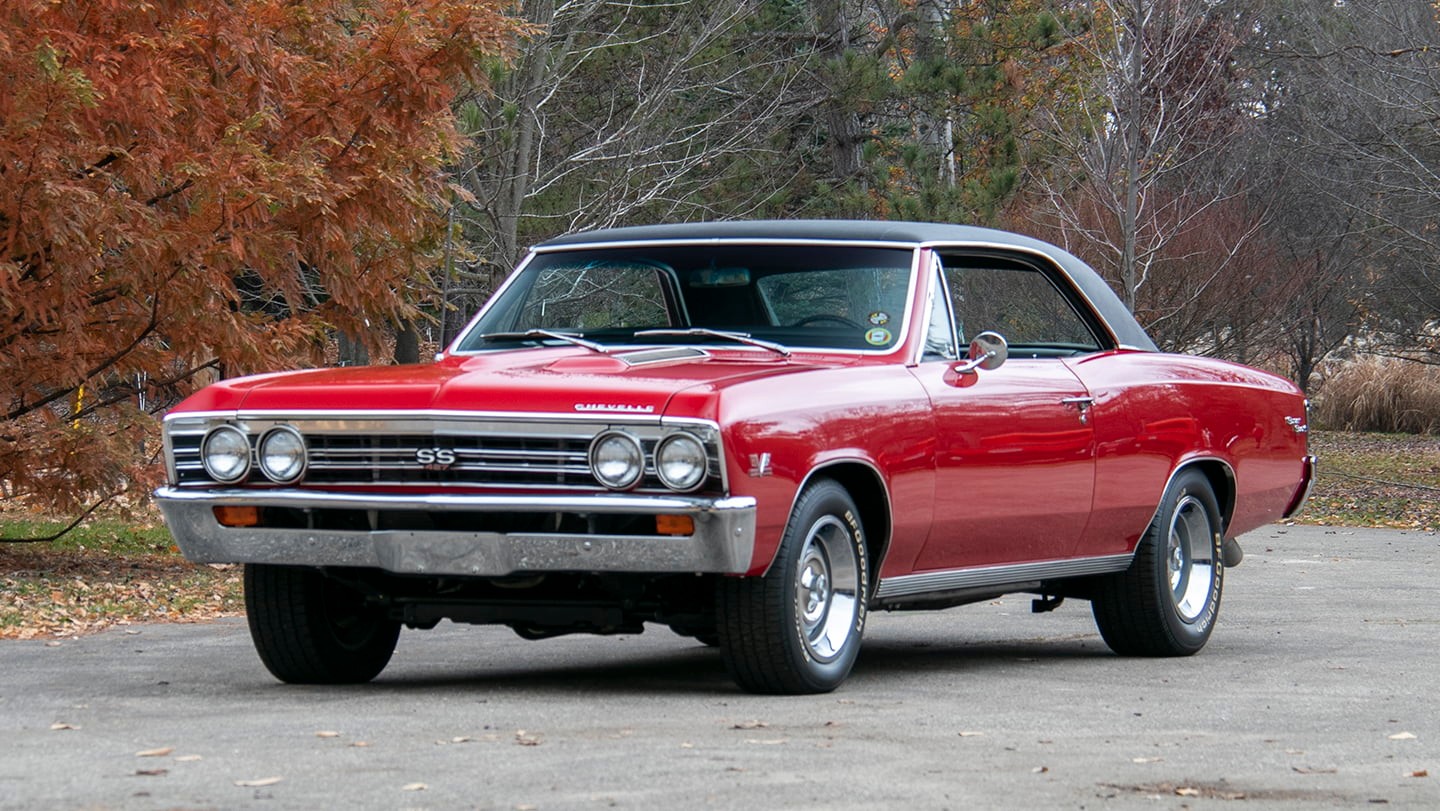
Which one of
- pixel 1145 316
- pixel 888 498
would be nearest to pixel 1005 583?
pixel 888 498

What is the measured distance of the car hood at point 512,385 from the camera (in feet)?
23.0

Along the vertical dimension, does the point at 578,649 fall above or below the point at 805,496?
below

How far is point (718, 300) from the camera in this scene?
8758 mm

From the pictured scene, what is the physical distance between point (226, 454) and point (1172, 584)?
14.2ft

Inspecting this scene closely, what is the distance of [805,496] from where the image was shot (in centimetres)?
737

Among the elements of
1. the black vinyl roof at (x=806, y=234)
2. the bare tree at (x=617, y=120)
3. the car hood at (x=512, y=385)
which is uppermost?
the bare tree at (x=617, y=120)

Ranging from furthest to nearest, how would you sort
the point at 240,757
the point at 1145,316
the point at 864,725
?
the point at 1145,316 < the point at 864,725 < the point at 240,757

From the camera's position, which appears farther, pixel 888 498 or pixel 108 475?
pixel 108 475

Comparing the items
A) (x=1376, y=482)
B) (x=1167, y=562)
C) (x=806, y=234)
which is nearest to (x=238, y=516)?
(x=806, y=234)

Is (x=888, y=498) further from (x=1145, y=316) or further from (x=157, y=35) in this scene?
(x=1145, y=316)

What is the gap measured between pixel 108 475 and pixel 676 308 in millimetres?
5412

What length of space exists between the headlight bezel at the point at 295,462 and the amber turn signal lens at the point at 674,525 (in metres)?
1.21

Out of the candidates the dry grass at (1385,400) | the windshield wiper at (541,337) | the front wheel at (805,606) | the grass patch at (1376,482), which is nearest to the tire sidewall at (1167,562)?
the front wheel at (805,606)

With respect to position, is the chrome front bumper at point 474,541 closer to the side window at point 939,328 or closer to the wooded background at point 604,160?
the side window at point 939,328
